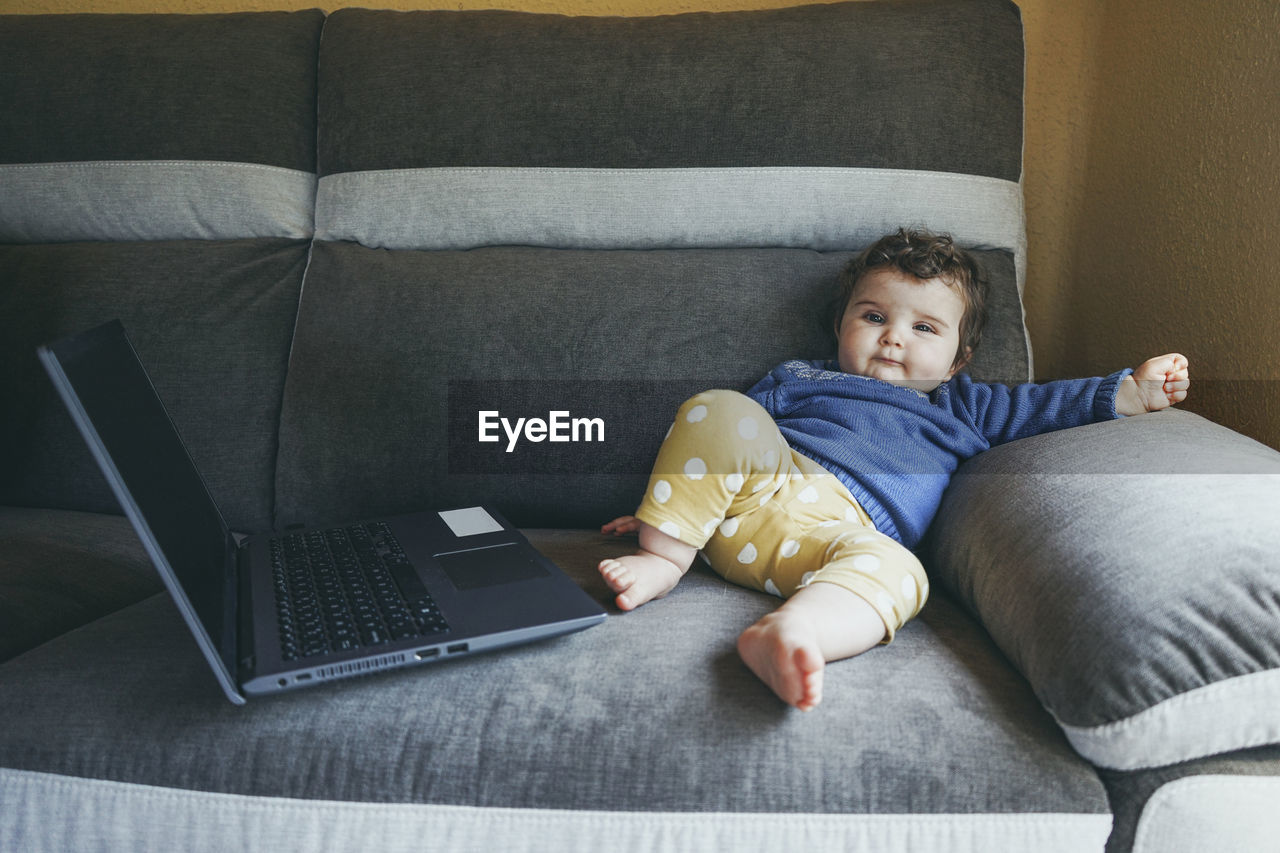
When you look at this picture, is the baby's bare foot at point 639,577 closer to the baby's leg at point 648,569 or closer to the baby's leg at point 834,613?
the baby's leg at point 648,569

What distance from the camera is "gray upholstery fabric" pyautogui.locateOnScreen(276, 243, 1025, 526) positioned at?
124 cm

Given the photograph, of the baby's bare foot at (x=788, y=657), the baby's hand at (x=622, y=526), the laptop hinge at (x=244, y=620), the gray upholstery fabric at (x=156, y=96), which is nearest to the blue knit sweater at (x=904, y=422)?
the baby's hand at (x=622, y=526)

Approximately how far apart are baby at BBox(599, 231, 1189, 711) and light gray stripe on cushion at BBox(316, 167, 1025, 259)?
0.11 m

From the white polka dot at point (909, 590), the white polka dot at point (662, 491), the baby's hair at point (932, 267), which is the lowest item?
the white polka dot at point (909, 590)

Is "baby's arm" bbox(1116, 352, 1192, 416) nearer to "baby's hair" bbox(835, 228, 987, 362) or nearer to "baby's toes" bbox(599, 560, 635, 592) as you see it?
"baby's hair" bbox(835, 228, 987, 362)

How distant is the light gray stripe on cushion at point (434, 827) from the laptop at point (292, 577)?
0.11 meters

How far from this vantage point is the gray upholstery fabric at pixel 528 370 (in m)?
1.24

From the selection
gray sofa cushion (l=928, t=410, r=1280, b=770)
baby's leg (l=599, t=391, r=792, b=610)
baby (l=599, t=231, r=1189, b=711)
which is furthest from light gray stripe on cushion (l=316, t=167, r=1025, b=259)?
gray sofa cushion (l=928, t=410, r=1280, b=770)

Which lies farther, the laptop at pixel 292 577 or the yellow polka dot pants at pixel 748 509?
the yellow polka dot pants at pixel 748 509

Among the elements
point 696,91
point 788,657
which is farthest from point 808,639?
point 696,91

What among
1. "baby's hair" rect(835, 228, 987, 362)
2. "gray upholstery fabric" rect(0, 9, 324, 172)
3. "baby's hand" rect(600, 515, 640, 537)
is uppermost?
"gray upholstery fabric" rect(0, 9, 324, 172)

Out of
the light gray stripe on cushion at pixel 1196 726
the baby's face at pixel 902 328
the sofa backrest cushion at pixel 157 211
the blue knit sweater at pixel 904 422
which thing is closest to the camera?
the light gray stripe on cushion at pixel 1196 726

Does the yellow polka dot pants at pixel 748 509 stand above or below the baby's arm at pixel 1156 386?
below

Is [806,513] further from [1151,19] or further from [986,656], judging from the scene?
[1151,19]
